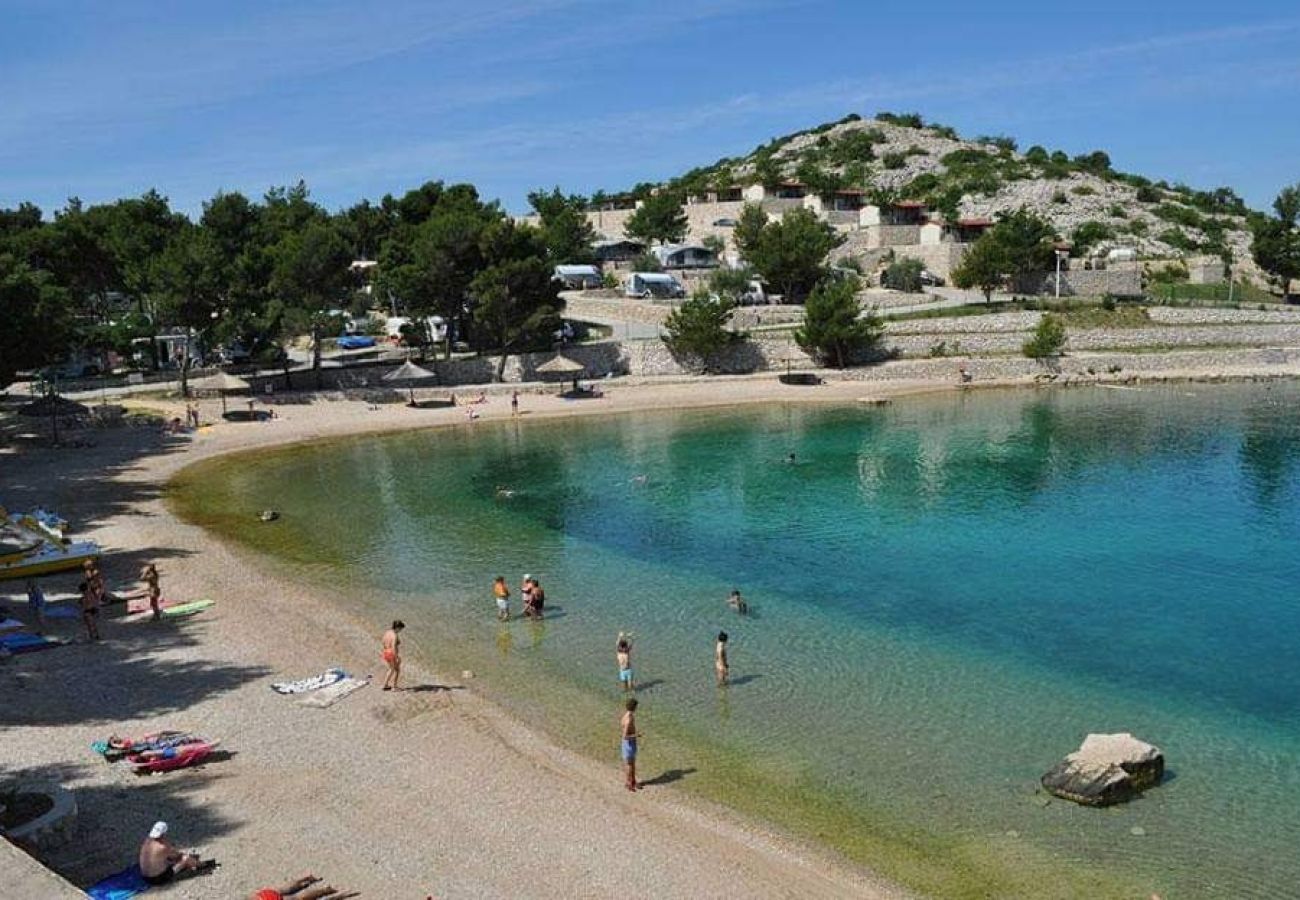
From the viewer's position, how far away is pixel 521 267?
62500mm

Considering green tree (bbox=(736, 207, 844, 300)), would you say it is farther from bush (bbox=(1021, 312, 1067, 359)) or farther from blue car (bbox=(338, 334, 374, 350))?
blue car (bbox=(338, 334, 374, 350))

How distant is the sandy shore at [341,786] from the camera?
1351 centimetres

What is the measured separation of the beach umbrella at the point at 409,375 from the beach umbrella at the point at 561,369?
694 cm

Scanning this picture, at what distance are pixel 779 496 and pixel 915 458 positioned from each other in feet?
31.8

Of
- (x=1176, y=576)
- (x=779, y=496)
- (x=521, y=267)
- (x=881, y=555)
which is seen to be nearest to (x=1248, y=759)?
(x=1176, y=576)

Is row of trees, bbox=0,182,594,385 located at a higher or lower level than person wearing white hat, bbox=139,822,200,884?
higher

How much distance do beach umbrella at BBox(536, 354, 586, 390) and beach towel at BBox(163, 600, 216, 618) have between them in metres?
37.9

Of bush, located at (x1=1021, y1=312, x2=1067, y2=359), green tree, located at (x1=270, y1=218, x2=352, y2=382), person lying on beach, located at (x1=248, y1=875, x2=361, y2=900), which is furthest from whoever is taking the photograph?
bush, located at (x1=1021, y1=312, x2=1067, y2=359)

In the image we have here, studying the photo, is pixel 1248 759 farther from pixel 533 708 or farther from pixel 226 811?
pixel 226 811

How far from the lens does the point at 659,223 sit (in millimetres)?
115375

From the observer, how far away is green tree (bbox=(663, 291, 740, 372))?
67.9 metres

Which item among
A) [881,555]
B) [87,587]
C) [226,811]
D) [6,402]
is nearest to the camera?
[226,811]

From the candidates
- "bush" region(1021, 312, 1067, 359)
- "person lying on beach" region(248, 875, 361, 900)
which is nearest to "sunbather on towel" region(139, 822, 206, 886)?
"person lying on beach" region(248, 875, 361, 900)

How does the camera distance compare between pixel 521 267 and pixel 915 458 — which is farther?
pixel 521 267
